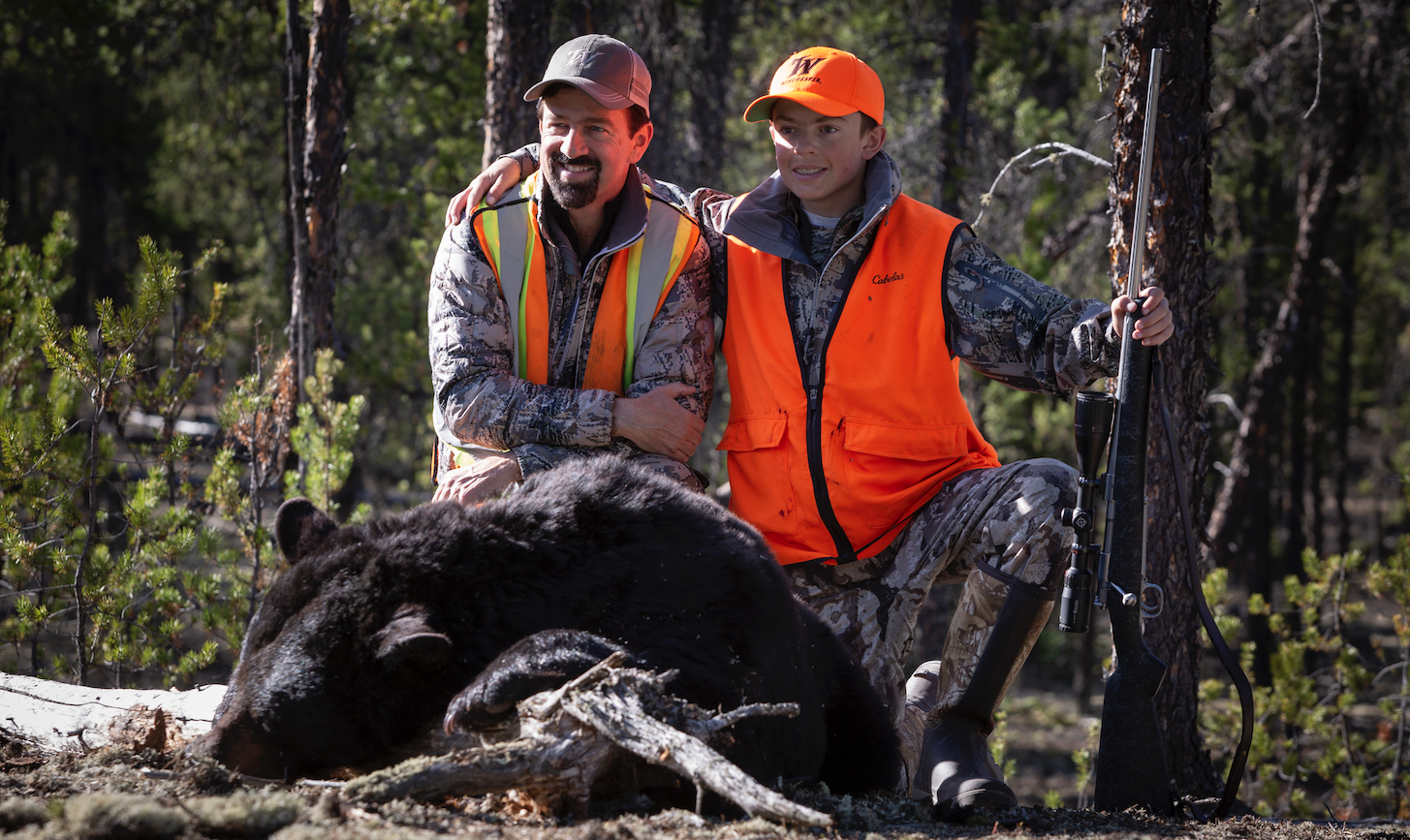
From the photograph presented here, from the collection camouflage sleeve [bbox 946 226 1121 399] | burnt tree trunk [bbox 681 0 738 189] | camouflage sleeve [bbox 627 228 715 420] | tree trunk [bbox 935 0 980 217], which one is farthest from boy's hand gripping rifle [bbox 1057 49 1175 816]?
burnt tree trunk [bbox 681 0 738 189]

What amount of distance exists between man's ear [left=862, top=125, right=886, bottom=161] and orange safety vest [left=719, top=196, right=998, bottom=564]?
0.30 m

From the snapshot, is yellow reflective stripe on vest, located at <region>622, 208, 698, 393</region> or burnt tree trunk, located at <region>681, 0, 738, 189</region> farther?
burnt tree trunk, located at <region>681, 0, 738, 189</region>

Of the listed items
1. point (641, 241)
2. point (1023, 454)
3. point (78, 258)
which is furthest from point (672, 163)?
point (78, 258)

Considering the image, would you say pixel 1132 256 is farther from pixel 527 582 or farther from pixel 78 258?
pixel 78 258

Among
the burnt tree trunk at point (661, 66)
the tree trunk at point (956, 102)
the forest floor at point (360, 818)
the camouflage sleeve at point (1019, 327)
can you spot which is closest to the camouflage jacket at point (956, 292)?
the camouflage sleeve at point (1019, 327)

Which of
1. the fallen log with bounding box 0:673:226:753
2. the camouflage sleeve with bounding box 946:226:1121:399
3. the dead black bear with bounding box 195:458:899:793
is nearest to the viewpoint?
the dead black bear with bounding box 195:458:899:793

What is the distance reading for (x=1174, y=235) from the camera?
4.43 m

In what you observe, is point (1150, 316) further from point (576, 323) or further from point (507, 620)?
point (507, 620)

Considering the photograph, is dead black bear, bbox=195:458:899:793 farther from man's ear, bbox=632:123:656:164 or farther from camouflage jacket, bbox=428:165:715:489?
man's ear, bbox=632:123:656:164

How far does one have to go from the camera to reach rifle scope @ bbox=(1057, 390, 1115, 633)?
319 centimetres

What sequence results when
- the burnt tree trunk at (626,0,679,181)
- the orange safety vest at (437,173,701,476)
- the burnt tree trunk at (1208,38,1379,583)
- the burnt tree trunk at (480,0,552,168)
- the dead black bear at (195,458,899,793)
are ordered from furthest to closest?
the burnt tree trunk at (1208,38,1379,583) → the burnt tree trunk at (626,0,679,181) → the burnt tree trunk at (480,0,552,168) → the orange safety vest at (437,173,701,476) → the dead black bear at (195,458,899,793)

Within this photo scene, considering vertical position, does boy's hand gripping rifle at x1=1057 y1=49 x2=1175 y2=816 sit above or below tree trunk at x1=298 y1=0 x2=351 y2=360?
below

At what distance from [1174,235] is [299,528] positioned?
3.72m

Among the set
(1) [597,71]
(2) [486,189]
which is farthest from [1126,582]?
(2) [486,189]
